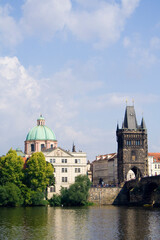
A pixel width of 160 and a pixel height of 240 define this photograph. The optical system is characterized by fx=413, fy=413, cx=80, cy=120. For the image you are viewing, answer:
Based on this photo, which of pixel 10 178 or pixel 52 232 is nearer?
pixel 52 232

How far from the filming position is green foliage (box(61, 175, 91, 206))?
347 ft

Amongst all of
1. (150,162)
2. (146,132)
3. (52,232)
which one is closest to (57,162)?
(146,132)

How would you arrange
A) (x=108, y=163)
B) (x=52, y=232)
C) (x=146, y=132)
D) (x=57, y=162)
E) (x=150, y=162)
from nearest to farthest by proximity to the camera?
(x=52, y=232) → (x=57, y=162) → (x=146, y=132) → (x=150, y=162) → (x=108, y=163)

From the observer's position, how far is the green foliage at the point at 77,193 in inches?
4169

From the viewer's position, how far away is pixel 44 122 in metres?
160

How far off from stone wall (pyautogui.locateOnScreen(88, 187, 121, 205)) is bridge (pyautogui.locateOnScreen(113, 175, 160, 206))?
1.40 meters

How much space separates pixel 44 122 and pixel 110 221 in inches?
3952

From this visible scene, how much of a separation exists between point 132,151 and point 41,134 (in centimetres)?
3679

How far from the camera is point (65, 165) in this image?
122062mm

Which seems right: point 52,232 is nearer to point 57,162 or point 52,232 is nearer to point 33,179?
point 33,179

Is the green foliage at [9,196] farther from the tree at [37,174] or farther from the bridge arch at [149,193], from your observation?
the bridge arch at [149,193]

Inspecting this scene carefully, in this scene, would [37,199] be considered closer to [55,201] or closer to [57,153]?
[55,201]

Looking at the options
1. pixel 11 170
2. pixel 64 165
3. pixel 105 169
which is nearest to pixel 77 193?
pixel 64 165

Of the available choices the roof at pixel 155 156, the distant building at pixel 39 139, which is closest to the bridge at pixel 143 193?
the distant building at pixel 39 139
